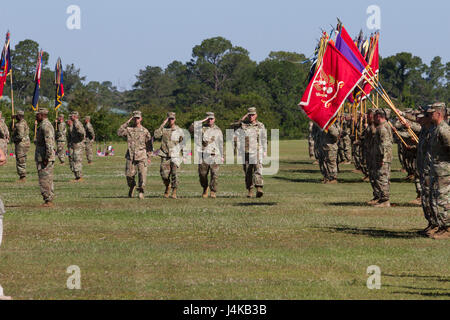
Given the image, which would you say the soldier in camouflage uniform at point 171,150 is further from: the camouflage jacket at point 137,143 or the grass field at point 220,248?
the grass field at point 220,248

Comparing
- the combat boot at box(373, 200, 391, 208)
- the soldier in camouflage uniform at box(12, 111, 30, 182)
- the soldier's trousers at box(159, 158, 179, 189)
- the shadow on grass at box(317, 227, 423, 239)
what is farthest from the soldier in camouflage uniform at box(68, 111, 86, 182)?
the shadow on grass at box(317, 227, 423, 239)

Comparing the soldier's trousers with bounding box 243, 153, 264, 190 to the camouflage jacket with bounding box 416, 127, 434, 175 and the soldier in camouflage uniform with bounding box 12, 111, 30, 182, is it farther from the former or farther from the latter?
the soldier in camouflage uniform with bounding box 12, 111, 30, 182

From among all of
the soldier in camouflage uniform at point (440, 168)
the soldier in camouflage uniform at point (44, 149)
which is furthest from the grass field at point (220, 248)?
the soldier in camouflage uniform at point (44, 149)

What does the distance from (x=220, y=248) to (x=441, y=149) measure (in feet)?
13.7

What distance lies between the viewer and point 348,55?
19.1 metres

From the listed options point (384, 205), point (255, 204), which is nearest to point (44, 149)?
point (255, 204)

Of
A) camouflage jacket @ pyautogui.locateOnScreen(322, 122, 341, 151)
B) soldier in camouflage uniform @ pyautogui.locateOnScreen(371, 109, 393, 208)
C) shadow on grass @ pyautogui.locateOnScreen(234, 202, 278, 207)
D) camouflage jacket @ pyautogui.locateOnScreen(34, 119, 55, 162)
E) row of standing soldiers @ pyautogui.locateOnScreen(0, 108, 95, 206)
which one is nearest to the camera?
camouflage jacket @ pyautogui.locateOnScreen(34, 119, 55, 162)

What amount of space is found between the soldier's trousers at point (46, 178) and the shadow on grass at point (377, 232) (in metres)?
6.89

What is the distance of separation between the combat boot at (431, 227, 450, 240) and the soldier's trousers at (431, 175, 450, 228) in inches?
9.9

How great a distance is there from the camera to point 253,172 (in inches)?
923

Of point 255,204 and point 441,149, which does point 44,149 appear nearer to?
point 255,204

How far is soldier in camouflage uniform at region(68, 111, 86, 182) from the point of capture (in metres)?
31.0

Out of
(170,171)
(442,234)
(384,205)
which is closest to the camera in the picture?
(442,234)
